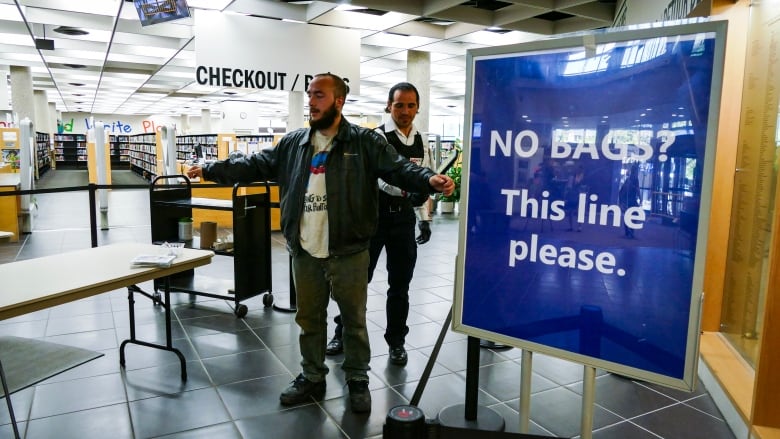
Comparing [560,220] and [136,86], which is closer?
[560,220]

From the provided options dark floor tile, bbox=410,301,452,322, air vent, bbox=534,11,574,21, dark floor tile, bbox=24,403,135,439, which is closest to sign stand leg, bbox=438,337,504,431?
dark floor tile, bbox=24,403,135,439

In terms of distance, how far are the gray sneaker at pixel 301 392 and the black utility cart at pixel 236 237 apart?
1.53 meters

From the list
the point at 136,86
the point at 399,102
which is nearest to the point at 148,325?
the point at 399,102

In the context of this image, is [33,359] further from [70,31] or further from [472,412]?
[70,31]

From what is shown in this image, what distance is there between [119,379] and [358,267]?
1558 mm

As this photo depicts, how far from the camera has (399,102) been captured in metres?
3.00

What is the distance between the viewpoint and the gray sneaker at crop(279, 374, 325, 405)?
107 inches

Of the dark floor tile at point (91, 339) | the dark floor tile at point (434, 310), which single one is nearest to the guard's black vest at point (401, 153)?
the dark floor tile at point (434, 310)

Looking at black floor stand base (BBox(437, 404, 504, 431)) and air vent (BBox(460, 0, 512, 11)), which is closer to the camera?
black floor stand base (BBox(437, 404, 504, 431))

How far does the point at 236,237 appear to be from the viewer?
417 cm

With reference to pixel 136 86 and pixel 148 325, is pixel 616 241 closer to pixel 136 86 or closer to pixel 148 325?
pixel 148 325

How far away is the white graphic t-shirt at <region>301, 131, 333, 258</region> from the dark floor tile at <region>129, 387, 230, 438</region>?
3.06ft

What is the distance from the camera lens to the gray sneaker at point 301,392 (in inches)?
107

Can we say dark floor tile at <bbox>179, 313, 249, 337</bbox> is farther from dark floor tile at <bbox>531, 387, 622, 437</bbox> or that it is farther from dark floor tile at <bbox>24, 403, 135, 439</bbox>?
dark floor tile at <bbox>531, 387, 622, 437</bbox>
